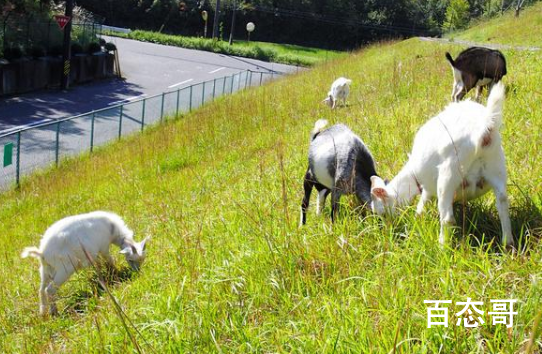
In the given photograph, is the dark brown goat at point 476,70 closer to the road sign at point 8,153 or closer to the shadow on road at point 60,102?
the road sign at point 8,153

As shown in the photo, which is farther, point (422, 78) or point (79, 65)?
point (79, 65)

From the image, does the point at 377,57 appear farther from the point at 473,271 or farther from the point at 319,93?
the point at 473,271

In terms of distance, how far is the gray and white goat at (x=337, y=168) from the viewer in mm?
4797

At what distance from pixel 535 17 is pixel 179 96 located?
14.6 metres

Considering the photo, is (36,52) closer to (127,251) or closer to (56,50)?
(56,50)

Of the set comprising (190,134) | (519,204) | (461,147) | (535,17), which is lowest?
(190,134)

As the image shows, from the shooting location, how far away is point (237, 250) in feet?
14.7

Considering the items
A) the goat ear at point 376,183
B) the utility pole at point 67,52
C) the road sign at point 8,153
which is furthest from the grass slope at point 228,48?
the goat ear at point 376,183

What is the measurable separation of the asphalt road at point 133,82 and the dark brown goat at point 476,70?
15.4 metres

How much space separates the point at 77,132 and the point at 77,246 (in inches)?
411

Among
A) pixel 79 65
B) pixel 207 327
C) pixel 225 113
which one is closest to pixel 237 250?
pixel 207 327

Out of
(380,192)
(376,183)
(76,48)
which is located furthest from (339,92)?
(76,48)

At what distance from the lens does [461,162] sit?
3.78 meters

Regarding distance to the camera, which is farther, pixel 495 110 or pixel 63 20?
pixel 63 20
